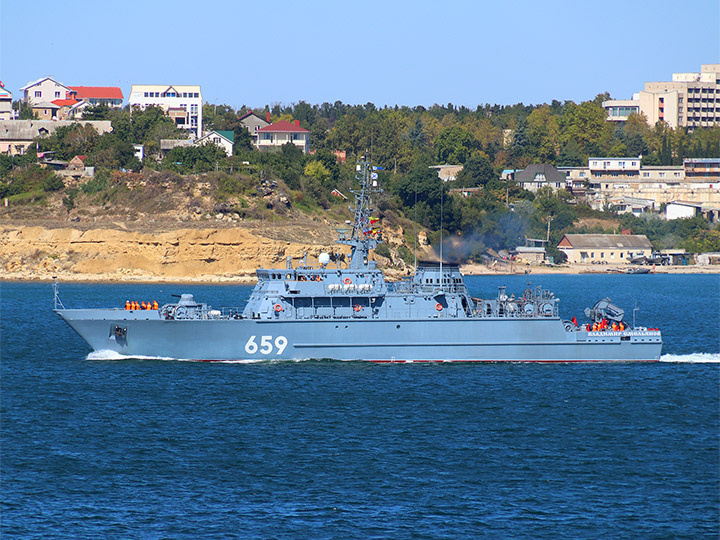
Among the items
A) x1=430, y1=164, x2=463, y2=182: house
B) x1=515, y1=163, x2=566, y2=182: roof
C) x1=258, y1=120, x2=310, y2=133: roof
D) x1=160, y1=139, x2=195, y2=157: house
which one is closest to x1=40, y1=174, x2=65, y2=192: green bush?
x1=160, y1=139, x2=195, y2=157: house

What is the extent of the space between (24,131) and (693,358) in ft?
305

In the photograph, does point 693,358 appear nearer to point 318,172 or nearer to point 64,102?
point 318,172

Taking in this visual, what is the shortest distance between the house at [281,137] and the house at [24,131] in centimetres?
2068

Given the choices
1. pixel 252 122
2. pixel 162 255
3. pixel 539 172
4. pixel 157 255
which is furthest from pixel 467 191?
pixel 157 255

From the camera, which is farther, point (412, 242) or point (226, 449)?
point (412, 242)

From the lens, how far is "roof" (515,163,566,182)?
462ft

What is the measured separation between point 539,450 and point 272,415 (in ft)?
30.6

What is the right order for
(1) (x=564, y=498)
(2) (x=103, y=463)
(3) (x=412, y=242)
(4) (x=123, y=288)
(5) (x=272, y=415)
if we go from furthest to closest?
(3) (x=412, y=242) → (4) (x=123, y=288) → (5) (x=272, y=415) → (2) (x=103, y=463) → (1) (x=564, y=498)

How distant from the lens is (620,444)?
31.1 meters

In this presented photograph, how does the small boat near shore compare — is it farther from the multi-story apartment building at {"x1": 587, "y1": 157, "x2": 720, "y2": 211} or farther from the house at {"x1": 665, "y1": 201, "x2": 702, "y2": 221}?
the multi-story apartment building at {"x1": 587, "y1": 157, "x2": 720, "y2": 211}

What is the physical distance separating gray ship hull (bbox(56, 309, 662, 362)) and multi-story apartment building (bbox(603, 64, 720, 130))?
139685 mm

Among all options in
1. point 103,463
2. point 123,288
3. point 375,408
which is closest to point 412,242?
point 123,288

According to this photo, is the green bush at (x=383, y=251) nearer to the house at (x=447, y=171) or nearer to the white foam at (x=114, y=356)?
the house at (x=447, y=171)

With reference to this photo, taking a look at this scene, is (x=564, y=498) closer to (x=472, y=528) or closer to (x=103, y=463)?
(x=472, y=528)
